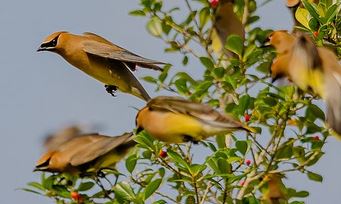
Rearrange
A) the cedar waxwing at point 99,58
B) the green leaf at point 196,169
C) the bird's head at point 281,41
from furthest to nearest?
the cedar waxwing at point 99,58
the green leaf at point 196,169
the bird's head at point 281,41

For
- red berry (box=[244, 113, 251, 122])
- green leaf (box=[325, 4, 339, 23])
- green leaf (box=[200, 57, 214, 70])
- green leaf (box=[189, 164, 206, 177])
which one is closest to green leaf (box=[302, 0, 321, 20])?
green leaf (box=[325, 4, 339, 23])

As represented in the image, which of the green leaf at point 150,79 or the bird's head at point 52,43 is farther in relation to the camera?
the green leaf at point 150,79

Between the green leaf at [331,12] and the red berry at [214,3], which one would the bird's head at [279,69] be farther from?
A: the red berry at [214,3]

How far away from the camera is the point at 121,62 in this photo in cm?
259

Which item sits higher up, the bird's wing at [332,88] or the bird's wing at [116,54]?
the bird's wing at [116,54]

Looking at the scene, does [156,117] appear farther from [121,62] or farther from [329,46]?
[329,46]

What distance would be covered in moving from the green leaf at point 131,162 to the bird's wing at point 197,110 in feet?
2.10

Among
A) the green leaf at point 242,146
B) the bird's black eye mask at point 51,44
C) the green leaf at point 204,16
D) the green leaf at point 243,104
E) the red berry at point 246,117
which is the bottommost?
the green leaf at point 242,146

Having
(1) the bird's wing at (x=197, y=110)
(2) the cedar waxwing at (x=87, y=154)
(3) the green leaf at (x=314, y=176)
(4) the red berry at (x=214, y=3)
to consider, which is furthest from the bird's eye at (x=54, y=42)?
(3) the green leaf at (x=314, y=176)

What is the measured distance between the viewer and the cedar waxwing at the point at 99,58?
8.51 ft

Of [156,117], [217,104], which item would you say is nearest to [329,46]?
[217,104]

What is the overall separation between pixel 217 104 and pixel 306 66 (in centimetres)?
96

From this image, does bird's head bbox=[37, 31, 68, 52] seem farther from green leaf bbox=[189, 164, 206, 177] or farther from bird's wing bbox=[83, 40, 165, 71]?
green leaf bbox=[189, 164, 206, 177]

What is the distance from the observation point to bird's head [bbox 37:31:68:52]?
8.91 feet
